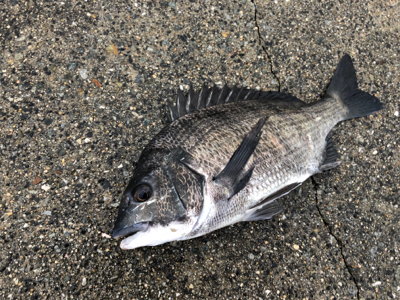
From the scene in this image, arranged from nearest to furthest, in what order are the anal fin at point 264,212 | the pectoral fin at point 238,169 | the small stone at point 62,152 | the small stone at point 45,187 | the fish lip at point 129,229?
the fish lip at point 129,229 → the pectoral fin at point 238,169 → the anal fin at point 264,212 → the small stone at point 45,187 → the small stone at point 62,152

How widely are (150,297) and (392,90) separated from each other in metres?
3.34

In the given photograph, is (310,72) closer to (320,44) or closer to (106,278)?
(320,44)

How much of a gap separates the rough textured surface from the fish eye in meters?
0.67

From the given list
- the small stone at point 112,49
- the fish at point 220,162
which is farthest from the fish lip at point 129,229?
the small stone at point 112,49

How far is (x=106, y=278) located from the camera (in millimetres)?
2180

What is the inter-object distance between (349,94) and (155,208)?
89.0 inches

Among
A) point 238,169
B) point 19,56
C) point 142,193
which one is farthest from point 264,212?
point 19,56

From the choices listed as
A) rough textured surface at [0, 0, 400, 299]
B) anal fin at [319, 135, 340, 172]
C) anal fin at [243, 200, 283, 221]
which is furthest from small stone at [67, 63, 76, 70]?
anal fin at [319, 135, 340, 172]

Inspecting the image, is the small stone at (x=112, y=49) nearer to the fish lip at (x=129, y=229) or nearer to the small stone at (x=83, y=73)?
the small stone at (x=83, y=73)

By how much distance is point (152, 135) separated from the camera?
8.55 feet

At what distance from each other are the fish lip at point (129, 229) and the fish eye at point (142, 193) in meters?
0.15

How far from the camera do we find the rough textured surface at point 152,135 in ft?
7.34

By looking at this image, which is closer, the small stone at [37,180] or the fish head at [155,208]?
the fish head at [155,208]

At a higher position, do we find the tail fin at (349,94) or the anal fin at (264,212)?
the tail fin at (349,94)
